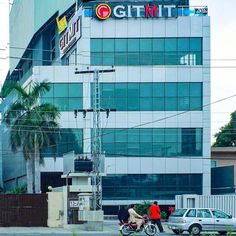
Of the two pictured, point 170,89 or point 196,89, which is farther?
point 196,89

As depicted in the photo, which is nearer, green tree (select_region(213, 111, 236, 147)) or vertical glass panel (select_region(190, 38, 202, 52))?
vertical glass panel (select_region(190, 38, 202, 52))

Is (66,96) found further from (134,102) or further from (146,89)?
(146,89)

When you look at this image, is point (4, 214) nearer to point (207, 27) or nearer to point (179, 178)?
point (179, 178)

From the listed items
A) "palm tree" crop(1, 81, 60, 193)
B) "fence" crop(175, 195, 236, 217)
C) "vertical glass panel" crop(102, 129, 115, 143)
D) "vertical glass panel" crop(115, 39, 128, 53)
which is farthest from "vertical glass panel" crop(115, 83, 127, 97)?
"fence" crop(175, 195, 236, 217)

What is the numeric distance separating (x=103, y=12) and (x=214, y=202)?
2194cm

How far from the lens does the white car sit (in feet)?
121

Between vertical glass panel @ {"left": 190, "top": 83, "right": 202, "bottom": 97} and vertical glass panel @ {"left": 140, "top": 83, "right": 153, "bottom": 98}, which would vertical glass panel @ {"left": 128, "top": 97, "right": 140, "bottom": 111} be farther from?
vertical glass panel @ {"left": 190, "top": 83, "right": 202, "bottom": 97}

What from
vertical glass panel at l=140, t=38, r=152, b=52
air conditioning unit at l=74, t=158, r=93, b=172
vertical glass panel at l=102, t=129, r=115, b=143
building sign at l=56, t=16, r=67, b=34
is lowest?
air conditioning unit at l=74, t=158, r=93, b=172

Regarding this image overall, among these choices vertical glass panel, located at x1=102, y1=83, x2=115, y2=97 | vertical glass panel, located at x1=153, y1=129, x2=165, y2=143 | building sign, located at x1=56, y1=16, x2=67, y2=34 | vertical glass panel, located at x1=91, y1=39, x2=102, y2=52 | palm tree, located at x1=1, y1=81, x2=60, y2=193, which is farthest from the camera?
building sign, located at x1=56, y1=16, x2=67, y2=34

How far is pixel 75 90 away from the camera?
6359cm

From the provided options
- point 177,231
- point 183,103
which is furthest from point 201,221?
point 183,103

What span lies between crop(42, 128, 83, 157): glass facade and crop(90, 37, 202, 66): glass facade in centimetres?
592

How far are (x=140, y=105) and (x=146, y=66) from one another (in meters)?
3.24

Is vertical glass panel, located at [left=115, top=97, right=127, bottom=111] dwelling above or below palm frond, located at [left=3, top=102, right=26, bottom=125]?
above
